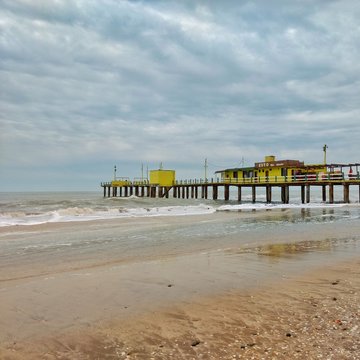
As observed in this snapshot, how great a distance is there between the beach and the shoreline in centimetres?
1

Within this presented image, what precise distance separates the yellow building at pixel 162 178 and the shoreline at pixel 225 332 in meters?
58.1

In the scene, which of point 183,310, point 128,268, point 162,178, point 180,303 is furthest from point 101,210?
point 162,178

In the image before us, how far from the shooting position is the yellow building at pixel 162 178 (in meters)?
63.5

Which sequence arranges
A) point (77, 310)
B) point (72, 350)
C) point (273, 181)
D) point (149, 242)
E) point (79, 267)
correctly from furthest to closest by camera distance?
point (273, 181)
point (149, 242)
point (79, 267)
point (77, 310)
point (72, 350)

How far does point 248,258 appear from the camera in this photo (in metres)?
8.78

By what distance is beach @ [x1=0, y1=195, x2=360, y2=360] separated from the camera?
3699mm

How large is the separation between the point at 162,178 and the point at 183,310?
193 feet

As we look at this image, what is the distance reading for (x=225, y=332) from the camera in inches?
160

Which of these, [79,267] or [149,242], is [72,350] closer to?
[79,267]

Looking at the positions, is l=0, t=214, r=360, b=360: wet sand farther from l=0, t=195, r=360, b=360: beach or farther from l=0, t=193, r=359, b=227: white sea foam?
l=0, t=193, r=359, b=227: white sea foam

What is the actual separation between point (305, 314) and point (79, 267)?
16.3 ft

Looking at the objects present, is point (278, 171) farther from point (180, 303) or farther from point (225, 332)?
point (225, 332)

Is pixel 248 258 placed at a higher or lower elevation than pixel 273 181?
lower

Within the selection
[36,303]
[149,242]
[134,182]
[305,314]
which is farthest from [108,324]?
[134,182]
